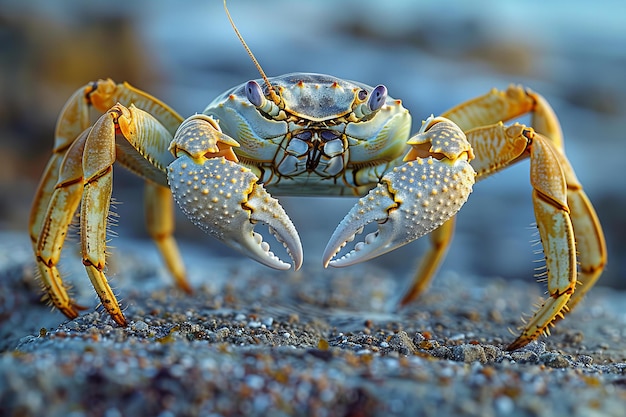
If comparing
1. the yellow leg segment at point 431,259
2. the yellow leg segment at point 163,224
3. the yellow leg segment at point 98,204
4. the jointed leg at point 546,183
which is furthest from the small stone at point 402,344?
the yellow leg segment at point 163,224

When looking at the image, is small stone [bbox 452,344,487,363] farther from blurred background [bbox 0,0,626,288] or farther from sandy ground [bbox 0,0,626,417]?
blurred background [bbox 0,0,626,288]

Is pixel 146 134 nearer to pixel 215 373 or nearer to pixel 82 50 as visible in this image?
pixel 215 373

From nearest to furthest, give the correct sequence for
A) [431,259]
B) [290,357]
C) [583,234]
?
[290,357]
[583,234]
[431,259]

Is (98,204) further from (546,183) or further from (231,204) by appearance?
(546,183)

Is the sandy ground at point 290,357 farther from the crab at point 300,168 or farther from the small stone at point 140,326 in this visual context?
the crab at point 300,168

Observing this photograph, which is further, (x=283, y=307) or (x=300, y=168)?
(x=283, y=307)

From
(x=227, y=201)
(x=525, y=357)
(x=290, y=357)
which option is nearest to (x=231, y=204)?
(x=227, y=201)

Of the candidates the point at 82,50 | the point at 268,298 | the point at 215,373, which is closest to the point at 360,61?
the point at 82,50
